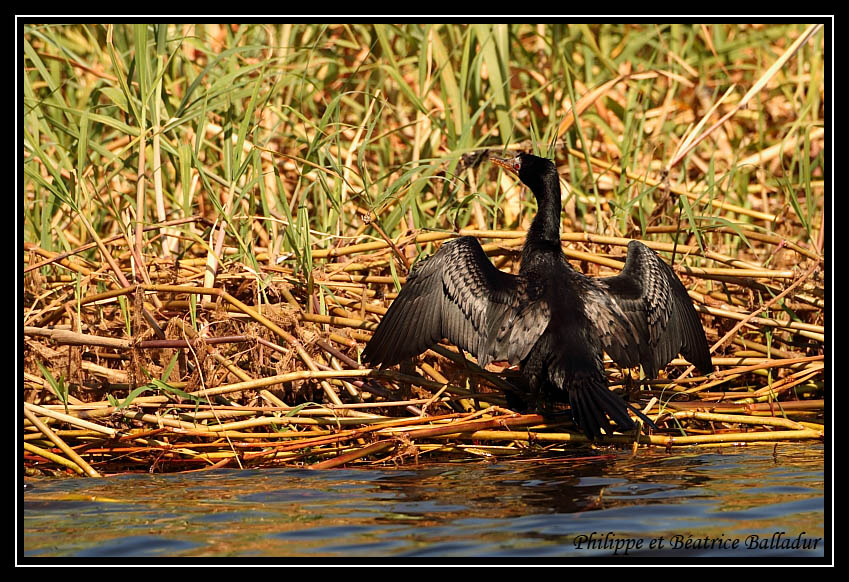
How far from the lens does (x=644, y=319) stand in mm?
5016

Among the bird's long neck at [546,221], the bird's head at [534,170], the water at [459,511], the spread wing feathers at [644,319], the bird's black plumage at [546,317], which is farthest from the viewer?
the bird's head at [534,170]

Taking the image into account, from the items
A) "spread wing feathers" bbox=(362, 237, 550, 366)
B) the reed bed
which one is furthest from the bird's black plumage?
the reed bed

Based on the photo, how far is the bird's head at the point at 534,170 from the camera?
536cm

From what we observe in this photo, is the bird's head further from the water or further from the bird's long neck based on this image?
the water

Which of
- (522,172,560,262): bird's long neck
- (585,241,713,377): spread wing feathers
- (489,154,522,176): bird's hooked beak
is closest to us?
(585,241,713,377): spread wing feathers

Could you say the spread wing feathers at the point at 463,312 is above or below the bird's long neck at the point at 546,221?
below

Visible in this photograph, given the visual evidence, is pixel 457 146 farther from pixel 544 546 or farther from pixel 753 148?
pixel 544 546

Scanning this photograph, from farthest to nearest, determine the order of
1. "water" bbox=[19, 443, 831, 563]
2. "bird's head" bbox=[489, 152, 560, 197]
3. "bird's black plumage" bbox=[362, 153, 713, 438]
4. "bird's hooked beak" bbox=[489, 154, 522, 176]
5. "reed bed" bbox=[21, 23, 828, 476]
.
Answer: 1. "bird's hooked beak" bbox=[489, 154, 522, 176]
2. "bird's head" bbox=[489, 152, 560, 197]
3. "bird's black plumage" bbox=[362, 153, 713, 438]
4. "reed bed" bbox=[21, 23, 828, 476]
5. "water" bbox=[19, 443, 831, 563]

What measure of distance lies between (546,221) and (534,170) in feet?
1.12

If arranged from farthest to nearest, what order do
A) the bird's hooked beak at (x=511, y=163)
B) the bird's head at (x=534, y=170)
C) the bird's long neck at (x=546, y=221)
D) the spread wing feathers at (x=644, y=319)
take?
1. the bird's hooked beak at (x=511, y=163)
2. the bird's head at (x=534, y=170)
3. the bird's long neck at (x=546, y=221)
4. the spread wing feathers at (x=644, y=319)

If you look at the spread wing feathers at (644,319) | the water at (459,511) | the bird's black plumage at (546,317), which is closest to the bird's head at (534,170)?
the bird's black plumage at (546,317)

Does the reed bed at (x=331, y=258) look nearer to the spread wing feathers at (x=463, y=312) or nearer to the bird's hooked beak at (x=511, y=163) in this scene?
the spread wing feathers at (x=463, y=312)

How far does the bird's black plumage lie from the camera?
479 centimetres

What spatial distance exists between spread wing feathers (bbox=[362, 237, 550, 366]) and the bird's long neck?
0.26m
